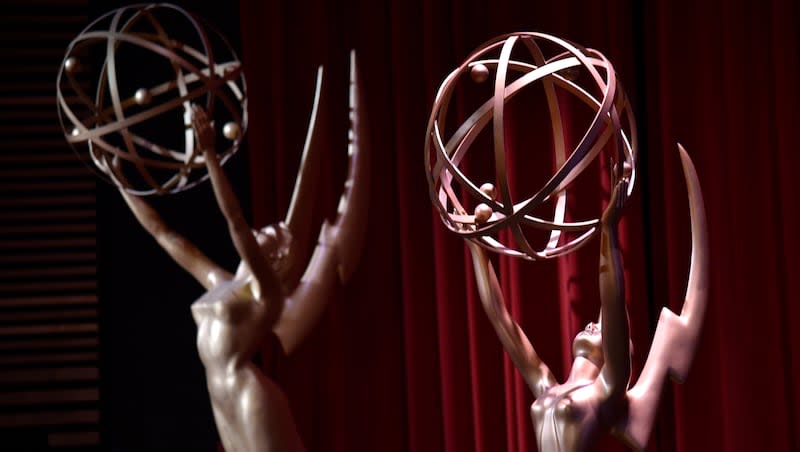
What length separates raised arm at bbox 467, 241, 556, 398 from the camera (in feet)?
11.6

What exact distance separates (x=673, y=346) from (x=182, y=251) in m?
1.83

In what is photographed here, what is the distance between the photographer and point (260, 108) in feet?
16.2

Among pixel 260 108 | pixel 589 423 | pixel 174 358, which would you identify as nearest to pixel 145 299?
pixel 174 358

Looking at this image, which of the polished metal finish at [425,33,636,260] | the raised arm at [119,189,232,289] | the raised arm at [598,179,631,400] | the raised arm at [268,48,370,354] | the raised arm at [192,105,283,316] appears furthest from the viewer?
the raised arm at [119,189,232,289]

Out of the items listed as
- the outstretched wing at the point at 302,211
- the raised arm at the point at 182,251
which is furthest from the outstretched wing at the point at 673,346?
the raised arm at the point at 182,251

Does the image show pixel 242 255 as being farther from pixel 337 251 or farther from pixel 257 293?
pixel 337 251

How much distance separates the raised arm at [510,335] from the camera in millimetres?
3543

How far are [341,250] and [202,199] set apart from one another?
1.33 meters

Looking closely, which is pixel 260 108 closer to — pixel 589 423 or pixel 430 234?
pixel 430 234

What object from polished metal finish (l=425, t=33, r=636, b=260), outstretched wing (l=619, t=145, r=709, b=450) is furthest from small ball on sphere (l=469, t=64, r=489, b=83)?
outstretched wing (l=619, t=145, r=709, b=450)

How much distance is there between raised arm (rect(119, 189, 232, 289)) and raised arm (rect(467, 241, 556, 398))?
38.7 inches

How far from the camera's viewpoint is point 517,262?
468 cm

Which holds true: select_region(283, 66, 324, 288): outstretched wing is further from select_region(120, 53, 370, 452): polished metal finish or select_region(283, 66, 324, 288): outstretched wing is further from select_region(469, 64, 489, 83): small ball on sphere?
select_region(469, 64, 489, 83): small ball on sphere

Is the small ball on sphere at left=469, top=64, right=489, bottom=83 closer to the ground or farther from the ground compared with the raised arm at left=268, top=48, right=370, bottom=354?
farther from the ground
